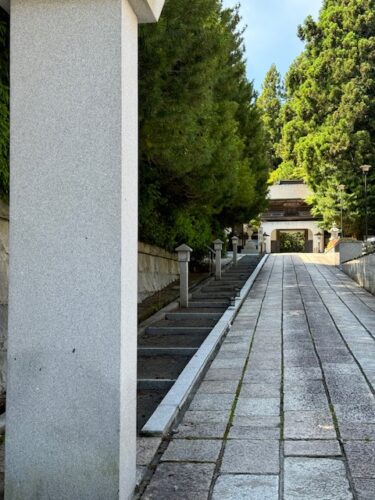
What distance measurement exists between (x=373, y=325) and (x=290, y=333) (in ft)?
5.04

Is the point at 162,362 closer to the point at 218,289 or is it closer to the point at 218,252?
the point at 218,289

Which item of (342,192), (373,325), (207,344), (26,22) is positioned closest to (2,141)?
(26,22)

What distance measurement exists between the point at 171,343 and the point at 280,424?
356 cm

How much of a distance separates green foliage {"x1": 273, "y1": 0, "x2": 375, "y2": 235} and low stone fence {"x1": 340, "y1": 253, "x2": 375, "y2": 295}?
1718 centimetres

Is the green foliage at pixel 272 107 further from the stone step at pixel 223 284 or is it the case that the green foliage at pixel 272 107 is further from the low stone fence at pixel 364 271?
the stone step at pixel 223 284

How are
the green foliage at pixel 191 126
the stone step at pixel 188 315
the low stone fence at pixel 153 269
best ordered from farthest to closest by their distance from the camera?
1. the low stone fence at pixel 153 269
2. the stone step at pixel 188 315
3. the green foliage at pixel 191 126

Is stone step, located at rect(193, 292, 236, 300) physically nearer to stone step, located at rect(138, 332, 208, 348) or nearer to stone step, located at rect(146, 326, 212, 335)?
stone step, located at rect(146, 326, 212, 335)

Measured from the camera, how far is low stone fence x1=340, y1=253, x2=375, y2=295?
42.0 ft

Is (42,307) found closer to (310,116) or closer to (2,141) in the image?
(2,141)

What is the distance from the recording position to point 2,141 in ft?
15.5

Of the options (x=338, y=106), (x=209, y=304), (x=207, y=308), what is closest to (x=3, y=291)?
(x=207, y=308)

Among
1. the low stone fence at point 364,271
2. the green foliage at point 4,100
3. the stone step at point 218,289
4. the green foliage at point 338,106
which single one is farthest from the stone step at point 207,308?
the green foliage at point 338,106

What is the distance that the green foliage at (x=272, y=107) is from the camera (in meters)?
50.2

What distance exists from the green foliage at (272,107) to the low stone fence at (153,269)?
36622 mm
